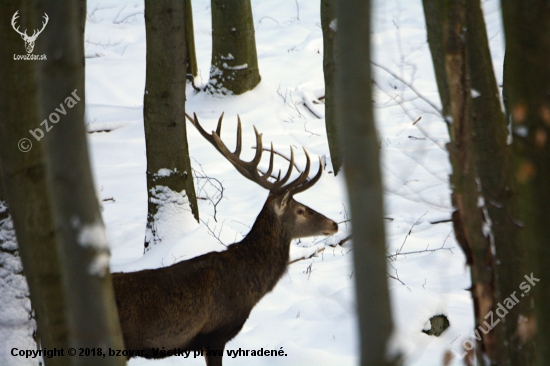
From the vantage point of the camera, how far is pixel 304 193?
829 centimetres

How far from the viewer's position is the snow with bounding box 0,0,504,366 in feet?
13.9

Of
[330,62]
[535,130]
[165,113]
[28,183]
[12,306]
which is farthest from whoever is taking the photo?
[330,62]

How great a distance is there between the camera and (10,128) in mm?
2650

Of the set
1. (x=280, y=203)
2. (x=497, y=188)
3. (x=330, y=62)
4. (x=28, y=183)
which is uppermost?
(x=330, y=62)

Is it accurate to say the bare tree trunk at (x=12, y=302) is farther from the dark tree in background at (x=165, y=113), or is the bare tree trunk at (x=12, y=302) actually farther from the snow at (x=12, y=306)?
the dark tree in background at (x=165, y=113)

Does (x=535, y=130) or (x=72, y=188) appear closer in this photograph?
(x=72, y=188)

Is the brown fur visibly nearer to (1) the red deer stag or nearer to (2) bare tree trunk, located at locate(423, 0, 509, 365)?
(1) the red deer stag

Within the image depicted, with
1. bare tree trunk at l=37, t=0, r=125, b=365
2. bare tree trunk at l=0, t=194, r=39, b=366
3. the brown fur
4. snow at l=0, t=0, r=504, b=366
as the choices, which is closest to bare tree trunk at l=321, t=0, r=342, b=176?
snow at l=0, t=0, r=504, b=366

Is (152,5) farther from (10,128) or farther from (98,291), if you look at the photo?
(98,291)

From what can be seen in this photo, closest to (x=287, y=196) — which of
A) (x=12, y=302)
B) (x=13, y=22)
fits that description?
(x=12, y=302)

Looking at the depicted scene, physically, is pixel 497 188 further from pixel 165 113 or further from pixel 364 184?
pixel 165 113

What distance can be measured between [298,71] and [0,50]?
35.6 feet

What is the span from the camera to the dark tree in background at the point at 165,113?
19.2 ft

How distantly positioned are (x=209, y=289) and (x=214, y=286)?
52mm
